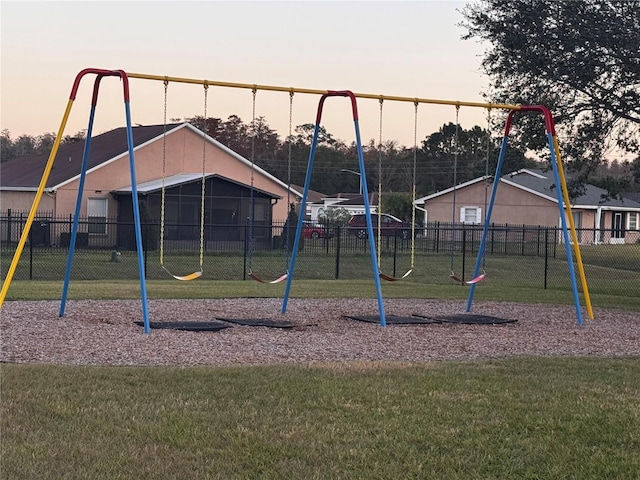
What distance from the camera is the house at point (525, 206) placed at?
153 feet

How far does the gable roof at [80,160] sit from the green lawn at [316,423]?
26226mm

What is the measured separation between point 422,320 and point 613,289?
1010 centimetres

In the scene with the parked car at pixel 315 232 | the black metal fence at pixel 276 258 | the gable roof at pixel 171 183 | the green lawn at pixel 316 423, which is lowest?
the green lawn at pixel 316 423

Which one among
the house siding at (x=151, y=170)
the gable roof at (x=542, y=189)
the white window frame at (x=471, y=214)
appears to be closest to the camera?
the house siding at (x=151, y=170)

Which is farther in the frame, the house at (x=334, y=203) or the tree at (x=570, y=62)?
the house at (x=334, y=203)

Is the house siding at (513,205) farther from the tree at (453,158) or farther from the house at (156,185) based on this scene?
the house at (156,185)

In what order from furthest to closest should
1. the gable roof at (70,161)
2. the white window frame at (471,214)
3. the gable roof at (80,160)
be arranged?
the white window frame at (471,214) → the gable roof at (70,161) → the gable roof at (80,160)

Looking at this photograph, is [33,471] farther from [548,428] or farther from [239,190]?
[239,190]

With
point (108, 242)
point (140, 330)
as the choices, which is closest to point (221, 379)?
point (140, 330)

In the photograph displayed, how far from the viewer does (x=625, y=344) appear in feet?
35.8

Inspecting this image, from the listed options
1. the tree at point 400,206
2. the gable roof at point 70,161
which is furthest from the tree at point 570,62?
the tree at point 400,206

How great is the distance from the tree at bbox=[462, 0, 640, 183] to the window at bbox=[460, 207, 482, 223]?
2990 cm

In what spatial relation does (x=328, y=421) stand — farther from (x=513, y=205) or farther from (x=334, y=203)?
(x=334, y=203)

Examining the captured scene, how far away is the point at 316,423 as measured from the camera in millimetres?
6289
